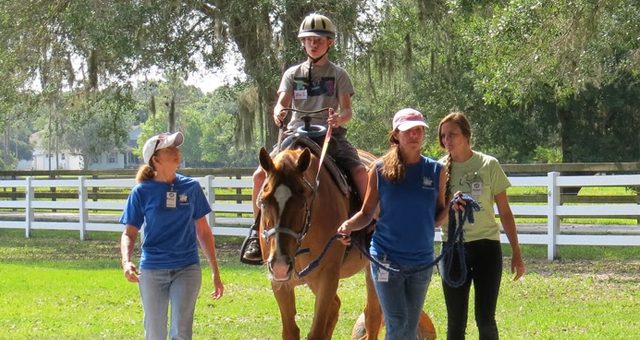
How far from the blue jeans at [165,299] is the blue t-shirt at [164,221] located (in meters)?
0.06

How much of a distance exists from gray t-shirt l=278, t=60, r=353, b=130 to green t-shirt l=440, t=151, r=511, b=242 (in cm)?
132

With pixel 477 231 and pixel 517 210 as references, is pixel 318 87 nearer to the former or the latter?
pixel 477 231

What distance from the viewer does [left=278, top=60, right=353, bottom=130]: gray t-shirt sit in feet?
23.4

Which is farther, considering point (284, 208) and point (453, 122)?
point (453, 122)

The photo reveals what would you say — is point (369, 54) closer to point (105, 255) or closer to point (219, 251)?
point (219, 251)

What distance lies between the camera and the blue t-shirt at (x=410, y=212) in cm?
534

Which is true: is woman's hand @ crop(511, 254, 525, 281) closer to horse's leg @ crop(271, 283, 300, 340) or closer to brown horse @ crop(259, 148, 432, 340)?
brown horse @ crop(259, 148, 432, 340)

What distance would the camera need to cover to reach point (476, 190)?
6.06m

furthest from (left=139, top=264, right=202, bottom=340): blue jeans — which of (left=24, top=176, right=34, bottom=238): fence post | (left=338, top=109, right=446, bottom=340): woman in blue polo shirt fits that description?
(left=24, top=176, right=34, bottom=238): fence post

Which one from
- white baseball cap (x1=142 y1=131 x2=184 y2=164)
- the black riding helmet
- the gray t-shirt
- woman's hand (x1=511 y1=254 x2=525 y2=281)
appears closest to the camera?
white baseball cap (x1=142 y1=131 x2=184 y2=164)

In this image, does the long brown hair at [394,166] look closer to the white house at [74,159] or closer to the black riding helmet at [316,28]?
the black riding helmet at [316,28]

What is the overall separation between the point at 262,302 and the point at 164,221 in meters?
5.62

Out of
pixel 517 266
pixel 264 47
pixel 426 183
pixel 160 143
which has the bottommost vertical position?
pixel 517 266

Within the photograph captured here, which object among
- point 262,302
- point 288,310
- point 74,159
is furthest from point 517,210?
point 74,159
